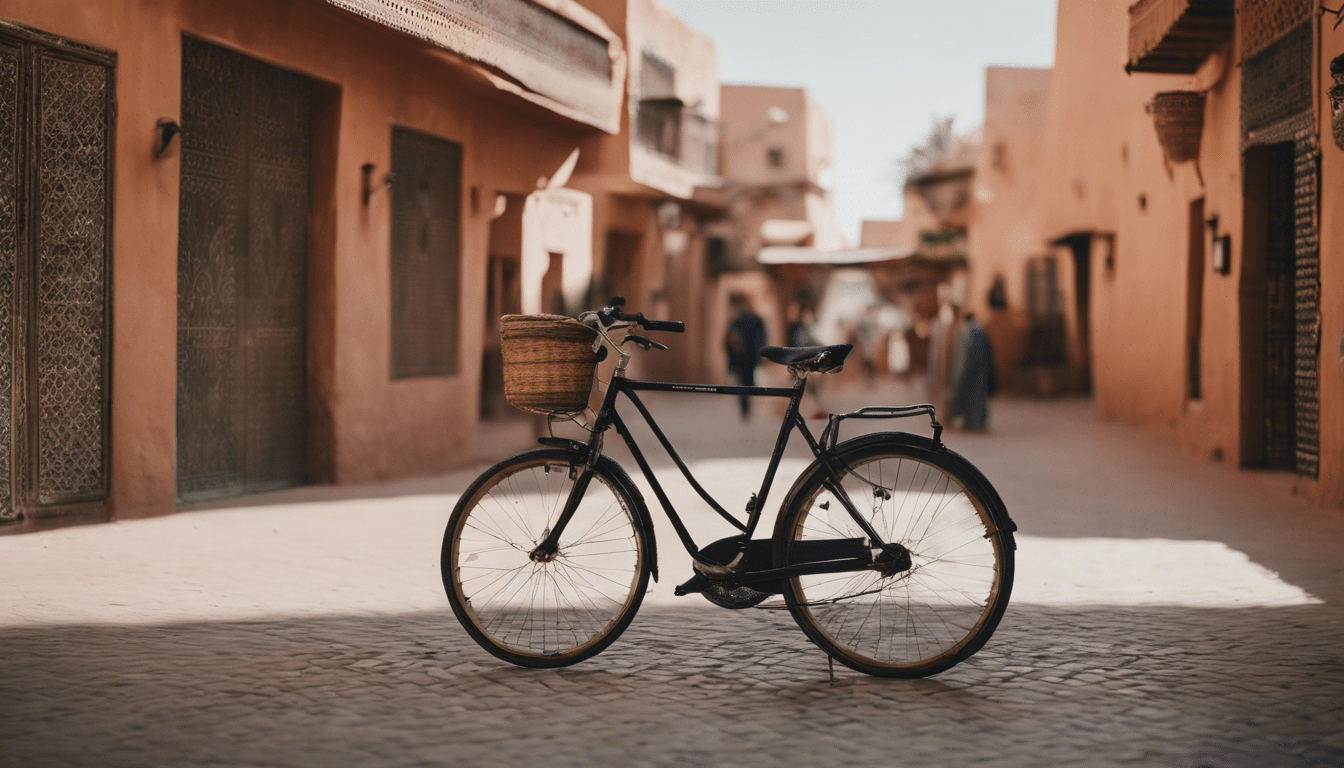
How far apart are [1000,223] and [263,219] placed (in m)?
28.4

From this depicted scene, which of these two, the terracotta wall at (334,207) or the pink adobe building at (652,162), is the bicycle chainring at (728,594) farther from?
the pink adobe building at (652,162)

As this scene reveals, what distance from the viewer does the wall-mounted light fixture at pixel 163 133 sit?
28.3 feet

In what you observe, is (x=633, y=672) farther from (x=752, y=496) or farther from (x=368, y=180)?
(x=368, y=180)

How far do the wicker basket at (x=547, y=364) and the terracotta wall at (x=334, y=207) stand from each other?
15.2 ft

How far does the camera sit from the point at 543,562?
15.3 ft

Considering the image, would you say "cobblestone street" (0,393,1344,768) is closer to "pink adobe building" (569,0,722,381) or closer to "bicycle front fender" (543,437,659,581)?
"bicycle front fender" (543,437,659,581)

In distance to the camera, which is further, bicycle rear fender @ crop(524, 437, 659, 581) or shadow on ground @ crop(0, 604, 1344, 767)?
bicycle rear fender @ crop(524, 437, 659, 581)

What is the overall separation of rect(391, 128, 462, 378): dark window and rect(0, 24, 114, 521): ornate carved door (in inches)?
151

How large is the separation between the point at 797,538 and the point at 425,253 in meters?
8.55

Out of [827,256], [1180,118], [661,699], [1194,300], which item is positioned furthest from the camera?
[827,256]

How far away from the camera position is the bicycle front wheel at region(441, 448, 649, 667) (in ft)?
15.0

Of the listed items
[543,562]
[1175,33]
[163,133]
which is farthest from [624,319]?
[1175,33]

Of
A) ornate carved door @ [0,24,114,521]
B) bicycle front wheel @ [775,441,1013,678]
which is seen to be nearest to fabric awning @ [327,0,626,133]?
ornate carved door @ [0,24,114,521]

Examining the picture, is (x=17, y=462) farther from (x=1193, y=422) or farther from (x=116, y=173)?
(x=1193, y=422)
